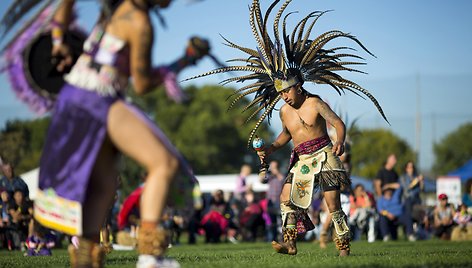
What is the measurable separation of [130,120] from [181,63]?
2.10 feet

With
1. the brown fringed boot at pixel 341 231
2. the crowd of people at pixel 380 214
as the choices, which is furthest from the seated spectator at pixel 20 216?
the brown fringed boot at pixel 341 231

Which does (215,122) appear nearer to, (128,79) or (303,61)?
(303,61)

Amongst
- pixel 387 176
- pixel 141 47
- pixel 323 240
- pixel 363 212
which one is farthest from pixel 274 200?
pixel 141 47

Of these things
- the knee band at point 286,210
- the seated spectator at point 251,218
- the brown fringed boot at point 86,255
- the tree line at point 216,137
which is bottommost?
the tree line at point 216,137

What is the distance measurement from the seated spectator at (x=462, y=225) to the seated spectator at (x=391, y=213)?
1.22 metres

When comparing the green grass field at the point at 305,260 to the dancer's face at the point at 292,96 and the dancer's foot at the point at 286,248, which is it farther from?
the dancer's face at the point at 292,96

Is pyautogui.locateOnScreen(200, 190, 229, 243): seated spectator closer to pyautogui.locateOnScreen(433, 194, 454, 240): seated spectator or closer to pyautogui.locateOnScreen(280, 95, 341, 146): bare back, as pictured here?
pyautogui.locateOnScreen(433, 194, 454, 240): seated spectator

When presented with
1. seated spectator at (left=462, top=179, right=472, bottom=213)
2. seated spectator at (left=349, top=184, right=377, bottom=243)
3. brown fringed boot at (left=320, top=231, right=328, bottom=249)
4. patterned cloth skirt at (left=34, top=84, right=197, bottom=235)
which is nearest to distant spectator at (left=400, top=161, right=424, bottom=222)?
seated spectator at (left=349, top=184, right=377, bottom=243)

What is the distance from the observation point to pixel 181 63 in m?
5.67

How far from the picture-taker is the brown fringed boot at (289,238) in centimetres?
991

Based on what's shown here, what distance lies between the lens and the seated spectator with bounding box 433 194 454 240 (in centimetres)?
2022

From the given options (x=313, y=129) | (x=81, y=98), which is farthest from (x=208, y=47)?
(x=313, y=129)

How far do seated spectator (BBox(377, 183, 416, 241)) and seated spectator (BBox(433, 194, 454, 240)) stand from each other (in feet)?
2.26

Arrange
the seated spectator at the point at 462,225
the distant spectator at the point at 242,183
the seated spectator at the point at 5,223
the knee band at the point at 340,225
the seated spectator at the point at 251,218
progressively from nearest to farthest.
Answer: the knee band at the point at 340,225
the seated spectator at the point at 5,223
the seated spectator at the point at 462,225
the seated spectator at the point at 251,218
the distant spectator at the point at 242,183
